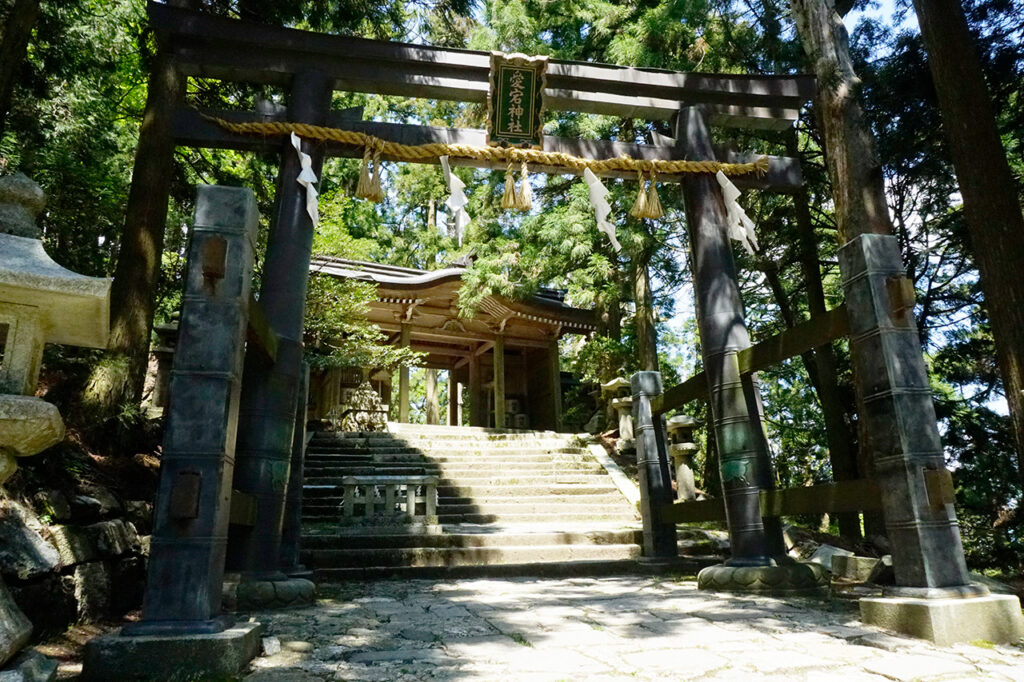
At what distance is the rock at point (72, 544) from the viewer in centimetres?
357

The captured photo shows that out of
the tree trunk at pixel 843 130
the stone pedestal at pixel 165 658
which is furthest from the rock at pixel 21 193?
the tree trunk at pixel 843 130

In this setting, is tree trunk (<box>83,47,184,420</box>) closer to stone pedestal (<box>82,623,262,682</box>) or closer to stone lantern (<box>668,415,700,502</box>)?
stone pedestal (<box>82,623,262,682</box>)

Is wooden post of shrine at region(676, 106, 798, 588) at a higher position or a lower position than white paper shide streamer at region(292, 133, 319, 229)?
lower

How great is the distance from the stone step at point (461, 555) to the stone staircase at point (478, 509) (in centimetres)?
1

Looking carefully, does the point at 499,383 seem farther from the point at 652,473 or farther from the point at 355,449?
the point at 652,473

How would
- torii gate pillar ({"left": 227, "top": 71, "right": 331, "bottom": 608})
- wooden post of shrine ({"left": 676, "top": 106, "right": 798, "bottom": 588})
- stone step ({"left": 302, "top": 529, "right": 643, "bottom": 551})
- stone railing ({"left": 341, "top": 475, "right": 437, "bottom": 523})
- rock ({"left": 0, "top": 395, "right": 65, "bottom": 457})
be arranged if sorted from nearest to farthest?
rock ({"left": 0, "top": 395, "right": 65, "bottom": 457}) < torii gate pillar ({"left": 227, "top": 71, "right": 331, "bottom": 608}) < wooden post of shrine ({"left": 676, "top": 106, "right": 798, "bottom": 588}) < stone step ({"left": 302, "top": 529, "right": 643, "bottom": 551}) < stone railing ({"left": 341, "top": 475, "right": 437, "bottom": 523})

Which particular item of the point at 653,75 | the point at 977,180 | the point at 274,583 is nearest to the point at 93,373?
the point at 274,583

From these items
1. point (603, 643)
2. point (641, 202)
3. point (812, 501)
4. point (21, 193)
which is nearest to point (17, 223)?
point (21, 193)

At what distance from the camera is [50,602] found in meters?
3.38

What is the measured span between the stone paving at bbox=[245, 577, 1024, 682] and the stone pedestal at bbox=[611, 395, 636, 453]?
7921 millimetres

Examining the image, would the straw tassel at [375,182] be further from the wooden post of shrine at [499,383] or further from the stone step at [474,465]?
the wooden post of shrine at [499,383]

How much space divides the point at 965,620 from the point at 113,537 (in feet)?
16.8

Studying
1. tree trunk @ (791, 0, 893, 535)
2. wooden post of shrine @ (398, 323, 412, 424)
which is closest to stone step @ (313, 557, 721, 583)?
tree trunk @ (791, 0, 893, 535)

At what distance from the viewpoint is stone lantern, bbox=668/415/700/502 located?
32.3 ft
